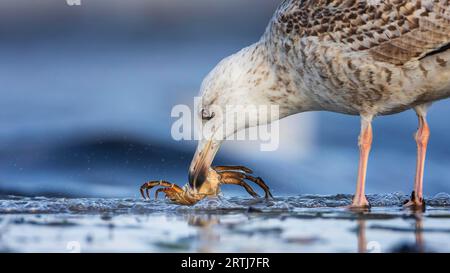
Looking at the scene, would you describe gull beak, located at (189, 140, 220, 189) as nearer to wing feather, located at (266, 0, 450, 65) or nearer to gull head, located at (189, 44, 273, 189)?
gull head, located at (189, 44, 273, 189)

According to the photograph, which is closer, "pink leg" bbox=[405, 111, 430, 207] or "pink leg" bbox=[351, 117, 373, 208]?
"pink leg" bbox=[351, 117, 373, 208]

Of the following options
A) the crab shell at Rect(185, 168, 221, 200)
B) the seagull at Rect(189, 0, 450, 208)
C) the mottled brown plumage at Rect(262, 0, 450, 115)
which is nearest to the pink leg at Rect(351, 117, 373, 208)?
the seagull at Rect(189, 0, 450, 208)

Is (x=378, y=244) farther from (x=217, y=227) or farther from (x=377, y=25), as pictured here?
(x=377, y=25)

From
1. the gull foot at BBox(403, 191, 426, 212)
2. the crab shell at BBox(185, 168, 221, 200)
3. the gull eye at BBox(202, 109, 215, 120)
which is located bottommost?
the gull foot at BBox(403, 191, 426, 212)

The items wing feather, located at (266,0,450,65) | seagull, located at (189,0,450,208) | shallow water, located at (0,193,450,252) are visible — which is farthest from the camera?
seagull, located at (189,0,450,208)

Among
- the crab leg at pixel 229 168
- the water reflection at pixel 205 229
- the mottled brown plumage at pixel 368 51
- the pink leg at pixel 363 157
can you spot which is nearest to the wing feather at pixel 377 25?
the mottled brown plumage at pixel 368 51

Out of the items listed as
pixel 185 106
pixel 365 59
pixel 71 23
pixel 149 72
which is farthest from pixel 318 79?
pixel 71 23

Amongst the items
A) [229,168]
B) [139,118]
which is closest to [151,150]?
[139,118]
